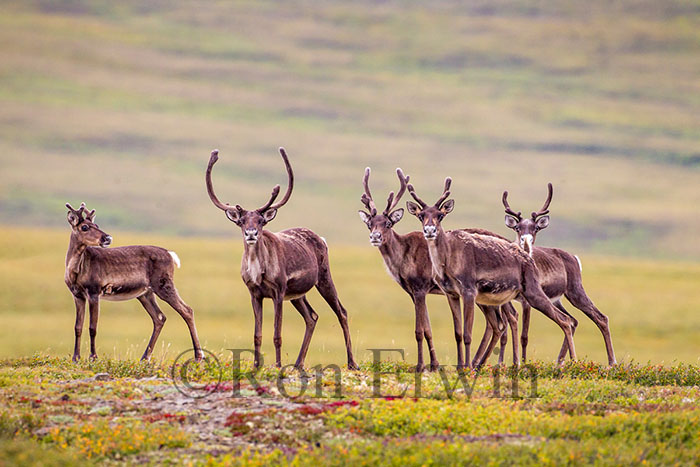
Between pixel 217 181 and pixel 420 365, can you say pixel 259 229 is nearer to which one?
pixel 420 365

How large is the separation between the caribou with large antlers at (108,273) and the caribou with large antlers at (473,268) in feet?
18.3

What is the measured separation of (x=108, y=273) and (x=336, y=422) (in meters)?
9.49

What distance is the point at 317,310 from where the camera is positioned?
55500 millimetres

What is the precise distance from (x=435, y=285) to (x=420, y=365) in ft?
6.87

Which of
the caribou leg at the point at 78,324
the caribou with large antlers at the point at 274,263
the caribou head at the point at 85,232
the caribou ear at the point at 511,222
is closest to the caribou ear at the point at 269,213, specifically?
the caribou with large antlers at the point at 274,263

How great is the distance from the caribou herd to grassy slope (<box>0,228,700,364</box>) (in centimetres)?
1878

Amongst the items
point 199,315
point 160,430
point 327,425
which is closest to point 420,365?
point 327,425

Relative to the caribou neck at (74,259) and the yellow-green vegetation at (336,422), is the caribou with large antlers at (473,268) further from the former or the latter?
the caribou neck at (74,259)

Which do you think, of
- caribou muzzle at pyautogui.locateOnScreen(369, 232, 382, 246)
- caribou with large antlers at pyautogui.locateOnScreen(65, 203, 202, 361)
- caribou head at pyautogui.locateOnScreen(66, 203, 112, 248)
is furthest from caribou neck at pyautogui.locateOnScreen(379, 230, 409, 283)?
caribou head at pyautogui.locateOnScreen(66, 203, 112, 248)

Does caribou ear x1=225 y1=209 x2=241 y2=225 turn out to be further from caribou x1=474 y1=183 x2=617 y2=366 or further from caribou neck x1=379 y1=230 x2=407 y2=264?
caribou x1=474 y1=183 x2=617 y2=366

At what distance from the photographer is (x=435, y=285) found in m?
21.3

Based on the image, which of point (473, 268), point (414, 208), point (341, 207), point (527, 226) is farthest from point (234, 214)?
point (341, 207)

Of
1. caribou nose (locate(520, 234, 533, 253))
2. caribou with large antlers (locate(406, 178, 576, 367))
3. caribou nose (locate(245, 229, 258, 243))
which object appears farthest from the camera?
caribou nose (locate(520, 234, 533, 253))

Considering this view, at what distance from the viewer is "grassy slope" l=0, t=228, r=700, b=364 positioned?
47.9m
